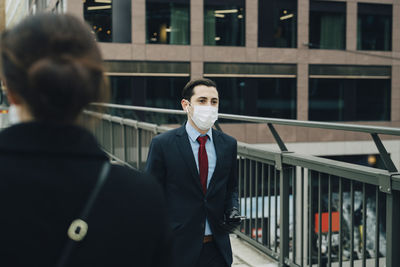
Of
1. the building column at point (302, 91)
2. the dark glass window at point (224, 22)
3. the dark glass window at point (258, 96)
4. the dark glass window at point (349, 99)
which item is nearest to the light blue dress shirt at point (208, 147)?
the dark glass window at point (224, 22)

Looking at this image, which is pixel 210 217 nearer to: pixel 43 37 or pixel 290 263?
pixel 290 263

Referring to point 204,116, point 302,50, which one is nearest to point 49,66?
point 204,116

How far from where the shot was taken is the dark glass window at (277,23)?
27.4 m

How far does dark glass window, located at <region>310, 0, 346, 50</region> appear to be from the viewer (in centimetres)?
2816

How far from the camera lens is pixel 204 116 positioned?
12.4 feet

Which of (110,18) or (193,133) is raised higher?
(110,18)

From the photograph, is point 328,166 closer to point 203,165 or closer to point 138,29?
point 203,165

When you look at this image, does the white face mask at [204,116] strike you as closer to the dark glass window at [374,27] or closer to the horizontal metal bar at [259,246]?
the horizontal metal bar at [259,246]

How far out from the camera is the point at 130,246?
51.5 inches

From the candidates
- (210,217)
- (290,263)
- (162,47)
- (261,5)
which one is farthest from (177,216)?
(261,5)

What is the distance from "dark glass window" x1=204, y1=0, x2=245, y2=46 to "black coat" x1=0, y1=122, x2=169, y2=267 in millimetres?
25900

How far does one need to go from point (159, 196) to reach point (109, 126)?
35.5 ft

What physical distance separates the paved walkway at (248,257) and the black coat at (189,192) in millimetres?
1912

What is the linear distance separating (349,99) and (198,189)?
2735cm
